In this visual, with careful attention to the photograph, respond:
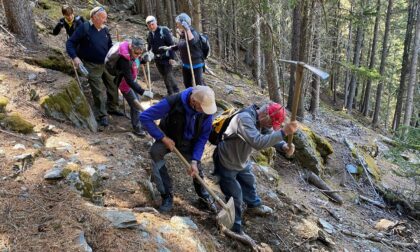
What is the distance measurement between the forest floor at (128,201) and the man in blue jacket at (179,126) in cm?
47

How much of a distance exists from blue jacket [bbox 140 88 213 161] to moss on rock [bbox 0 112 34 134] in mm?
2305

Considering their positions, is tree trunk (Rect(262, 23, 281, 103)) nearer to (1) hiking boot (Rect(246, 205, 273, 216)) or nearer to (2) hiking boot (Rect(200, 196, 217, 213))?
(1) hiking boot (Rect(246, 205, 273, 216))

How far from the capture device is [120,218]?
413 cm

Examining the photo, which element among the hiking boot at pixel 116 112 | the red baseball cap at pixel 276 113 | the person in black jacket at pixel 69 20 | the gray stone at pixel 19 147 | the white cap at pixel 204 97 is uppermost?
the person in black jacket at pixel 69 20

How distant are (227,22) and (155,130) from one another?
1991cm

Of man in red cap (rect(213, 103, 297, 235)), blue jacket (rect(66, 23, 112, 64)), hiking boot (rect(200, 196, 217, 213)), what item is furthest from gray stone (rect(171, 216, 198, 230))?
blue jacket (rect(66, 23, 112, 64))

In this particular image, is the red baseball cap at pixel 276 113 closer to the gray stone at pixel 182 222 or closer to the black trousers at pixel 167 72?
the gray stone at pixel 182 222

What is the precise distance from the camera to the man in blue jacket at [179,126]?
14.4 ft

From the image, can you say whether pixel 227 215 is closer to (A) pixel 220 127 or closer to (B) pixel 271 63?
(A) pixel 220 127

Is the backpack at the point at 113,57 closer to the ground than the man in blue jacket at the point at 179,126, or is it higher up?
higher up

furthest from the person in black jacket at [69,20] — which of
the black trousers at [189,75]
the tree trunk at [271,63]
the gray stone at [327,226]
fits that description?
the gray stone at [327,226]

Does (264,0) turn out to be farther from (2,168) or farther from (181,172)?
(2,168)

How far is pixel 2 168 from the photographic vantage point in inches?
181

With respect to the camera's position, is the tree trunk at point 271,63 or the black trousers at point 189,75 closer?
the black trousers at point 189,75
